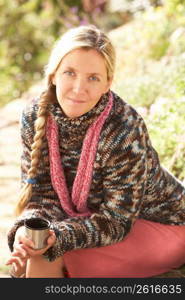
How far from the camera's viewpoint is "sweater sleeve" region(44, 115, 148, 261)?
2.64 meters

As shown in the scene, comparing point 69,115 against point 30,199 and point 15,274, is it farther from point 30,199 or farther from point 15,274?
point 15,274

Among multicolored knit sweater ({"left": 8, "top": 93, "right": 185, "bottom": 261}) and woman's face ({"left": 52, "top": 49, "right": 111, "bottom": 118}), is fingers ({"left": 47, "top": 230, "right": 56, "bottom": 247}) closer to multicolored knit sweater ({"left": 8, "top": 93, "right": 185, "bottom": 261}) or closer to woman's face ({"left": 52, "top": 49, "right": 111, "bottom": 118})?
multicolored knit sweater ({"left": 8, "top": 93, "right": 185, "bottom": 261})

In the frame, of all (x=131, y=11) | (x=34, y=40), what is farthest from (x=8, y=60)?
(x=131, y=11)

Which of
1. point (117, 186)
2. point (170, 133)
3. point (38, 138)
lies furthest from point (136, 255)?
point (170, 133)

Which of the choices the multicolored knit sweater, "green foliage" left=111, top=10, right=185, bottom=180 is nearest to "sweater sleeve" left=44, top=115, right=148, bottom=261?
the multicolored knit sweater

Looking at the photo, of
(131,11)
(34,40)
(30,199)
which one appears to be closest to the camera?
(30,199)

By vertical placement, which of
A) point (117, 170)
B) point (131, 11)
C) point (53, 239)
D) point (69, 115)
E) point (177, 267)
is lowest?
point (177, 267)

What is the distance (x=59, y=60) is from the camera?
8.43 feet

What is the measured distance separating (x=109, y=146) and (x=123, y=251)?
548 mm

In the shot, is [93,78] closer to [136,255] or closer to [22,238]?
[22,238]

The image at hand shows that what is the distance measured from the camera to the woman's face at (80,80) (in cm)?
252

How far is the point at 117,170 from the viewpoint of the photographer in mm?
2668

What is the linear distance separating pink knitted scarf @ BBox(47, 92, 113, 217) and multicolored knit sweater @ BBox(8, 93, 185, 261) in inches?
1.0

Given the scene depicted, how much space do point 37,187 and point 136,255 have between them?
0.62 meters
